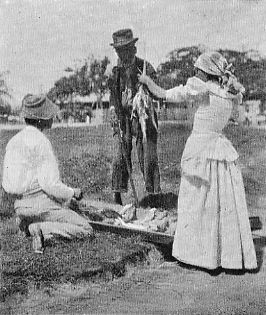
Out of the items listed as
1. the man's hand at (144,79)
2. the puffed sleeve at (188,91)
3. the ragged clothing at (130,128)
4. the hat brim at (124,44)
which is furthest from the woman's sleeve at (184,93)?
the hat brim at (124,44)

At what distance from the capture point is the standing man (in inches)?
174


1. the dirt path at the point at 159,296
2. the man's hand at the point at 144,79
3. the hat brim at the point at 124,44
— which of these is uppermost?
the hat brim at the point at 124,44

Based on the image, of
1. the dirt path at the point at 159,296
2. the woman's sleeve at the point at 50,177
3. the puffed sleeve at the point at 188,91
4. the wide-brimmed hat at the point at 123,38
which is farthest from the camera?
the wide-brimmed hat at the point at 123,38

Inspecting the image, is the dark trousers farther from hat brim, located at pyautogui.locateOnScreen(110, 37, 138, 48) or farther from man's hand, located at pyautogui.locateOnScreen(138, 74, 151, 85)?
hat brim, located at pyautogui.locateOnScreen(110, 37, 138, 48)

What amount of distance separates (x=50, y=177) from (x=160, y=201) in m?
0.88

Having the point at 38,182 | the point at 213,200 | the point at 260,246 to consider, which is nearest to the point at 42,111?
the point at 38,182

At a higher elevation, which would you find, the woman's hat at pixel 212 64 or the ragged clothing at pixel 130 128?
the woman's hat at pixel 212 64

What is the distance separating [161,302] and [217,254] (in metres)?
0.54

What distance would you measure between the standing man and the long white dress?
0.41 metres

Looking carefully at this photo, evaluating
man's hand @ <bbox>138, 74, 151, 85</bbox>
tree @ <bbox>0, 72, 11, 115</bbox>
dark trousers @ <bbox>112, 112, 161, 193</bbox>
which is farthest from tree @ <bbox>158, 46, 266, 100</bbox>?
tree @ <bbox>0, 72, 11, 115</bbox>

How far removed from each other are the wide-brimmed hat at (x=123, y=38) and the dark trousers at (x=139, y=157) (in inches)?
22.0

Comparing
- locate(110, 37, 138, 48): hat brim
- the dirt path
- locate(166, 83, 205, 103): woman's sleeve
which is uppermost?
locate(110, 37, 138, 48): hat brim

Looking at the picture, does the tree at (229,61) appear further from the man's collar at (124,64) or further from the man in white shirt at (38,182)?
the man in white shirt at (38,182)

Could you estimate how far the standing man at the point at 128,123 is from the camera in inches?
174
